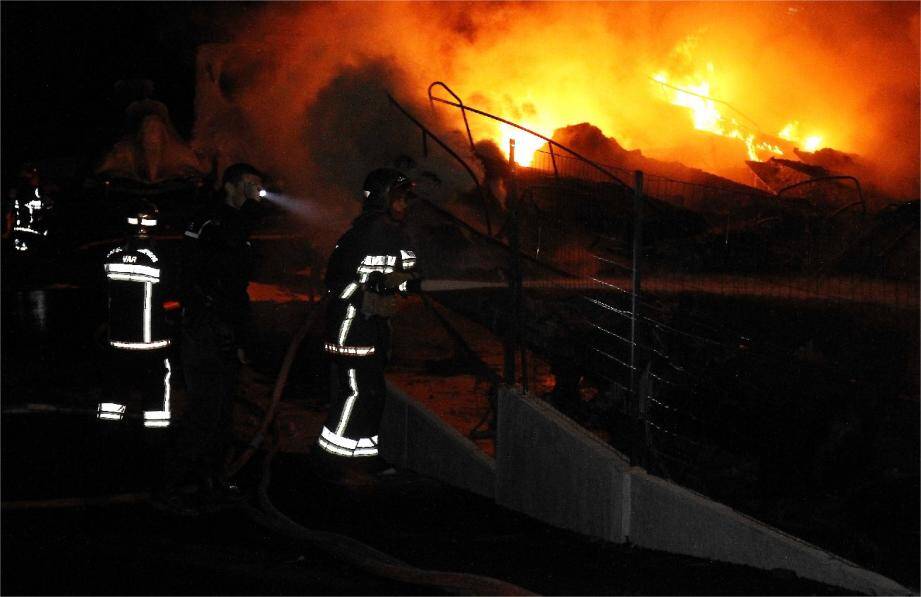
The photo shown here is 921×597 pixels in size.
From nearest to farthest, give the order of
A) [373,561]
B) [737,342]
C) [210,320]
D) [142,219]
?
[373,561], [210,320], [142,219], [737,342]

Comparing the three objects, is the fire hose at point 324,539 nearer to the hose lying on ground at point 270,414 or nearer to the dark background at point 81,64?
the hose lying on ground at point 270,414

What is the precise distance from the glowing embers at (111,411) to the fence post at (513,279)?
92.5 inches

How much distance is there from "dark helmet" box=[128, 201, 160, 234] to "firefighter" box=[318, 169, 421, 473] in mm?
1110

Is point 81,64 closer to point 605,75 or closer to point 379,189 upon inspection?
point 605,75

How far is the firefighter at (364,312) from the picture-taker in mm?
6352

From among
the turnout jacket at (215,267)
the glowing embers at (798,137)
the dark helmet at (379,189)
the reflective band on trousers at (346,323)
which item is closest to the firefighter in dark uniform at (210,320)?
the turnout jacket at (215,267)

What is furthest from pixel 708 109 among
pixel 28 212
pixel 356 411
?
pixel 356 411

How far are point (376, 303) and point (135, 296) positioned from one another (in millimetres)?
1404

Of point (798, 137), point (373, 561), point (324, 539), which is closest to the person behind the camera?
point (373, 561)

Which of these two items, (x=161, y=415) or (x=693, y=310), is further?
(x=693, y=310)

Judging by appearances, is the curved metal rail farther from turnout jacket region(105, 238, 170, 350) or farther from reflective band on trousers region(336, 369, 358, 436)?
turnout jacket region(105, 238, 170, 350)

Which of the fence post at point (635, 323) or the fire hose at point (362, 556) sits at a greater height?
the fence post at point (635, 323)

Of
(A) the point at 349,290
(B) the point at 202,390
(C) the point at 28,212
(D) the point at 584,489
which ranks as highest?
(C) the point at 28,212

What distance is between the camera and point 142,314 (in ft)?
19.3
